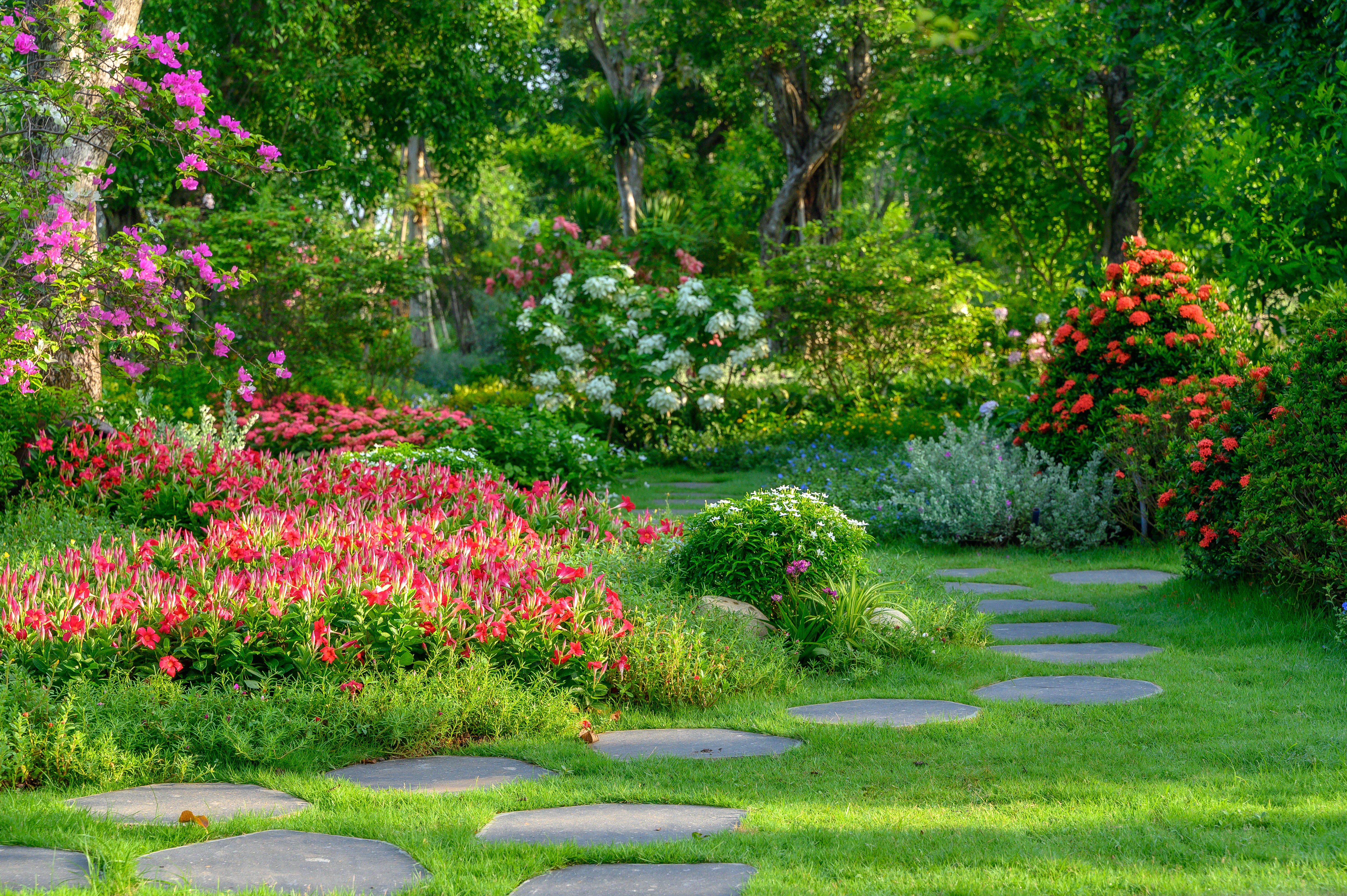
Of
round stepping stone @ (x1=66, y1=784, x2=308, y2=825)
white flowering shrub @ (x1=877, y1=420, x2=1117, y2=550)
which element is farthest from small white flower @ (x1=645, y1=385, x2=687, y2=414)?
round stepping stone @ (x1=66, y1=784, x2=308, y2=825)

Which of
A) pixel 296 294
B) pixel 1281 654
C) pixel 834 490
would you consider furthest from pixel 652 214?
pixel 1281 654

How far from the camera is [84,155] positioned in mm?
8672

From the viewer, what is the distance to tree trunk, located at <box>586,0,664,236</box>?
23.2 m

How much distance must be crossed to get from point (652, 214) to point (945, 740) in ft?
67.2

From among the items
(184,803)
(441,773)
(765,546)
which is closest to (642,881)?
(441,773)

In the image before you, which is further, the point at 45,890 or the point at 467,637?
the point at 467,637

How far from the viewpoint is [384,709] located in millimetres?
4027

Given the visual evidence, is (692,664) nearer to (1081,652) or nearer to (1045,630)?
(1081,652)

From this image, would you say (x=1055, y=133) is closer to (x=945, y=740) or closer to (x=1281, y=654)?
(x=1281, y=654)

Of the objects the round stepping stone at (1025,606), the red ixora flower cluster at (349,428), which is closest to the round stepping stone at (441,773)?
the round stepping stone at (1025,606)

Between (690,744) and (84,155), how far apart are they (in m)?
6.98

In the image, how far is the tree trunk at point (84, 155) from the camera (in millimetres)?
6750

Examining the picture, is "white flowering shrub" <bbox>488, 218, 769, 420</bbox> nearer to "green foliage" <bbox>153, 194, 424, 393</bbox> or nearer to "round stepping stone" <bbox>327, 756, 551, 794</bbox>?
"green foliage" <bbox>153, 194, 424, 393</bbox>

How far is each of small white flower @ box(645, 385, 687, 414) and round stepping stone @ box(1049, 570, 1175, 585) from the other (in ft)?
23.0
